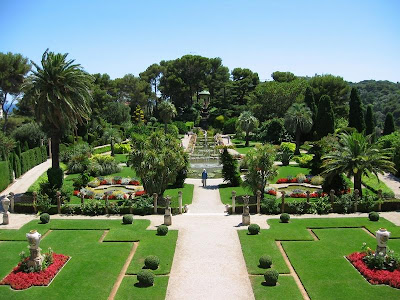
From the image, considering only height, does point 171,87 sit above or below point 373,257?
above

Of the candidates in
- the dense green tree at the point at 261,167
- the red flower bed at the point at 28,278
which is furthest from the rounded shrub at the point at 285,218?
the red flower bed at the point at 28,278

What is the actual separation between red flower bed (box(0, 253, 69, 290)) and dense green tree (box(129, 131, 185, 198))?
11.9 metres

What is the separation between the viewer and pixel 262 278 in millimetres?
18031

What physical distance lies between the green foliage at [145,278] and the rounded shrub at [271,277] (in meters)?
4.83

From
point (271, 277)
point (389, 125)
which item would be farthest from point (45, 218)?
point (389, 125)

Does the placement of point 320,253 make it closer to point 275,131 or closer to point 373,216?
point 373,216

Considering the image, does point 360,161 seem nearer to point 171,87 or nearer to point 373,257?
point 373,257

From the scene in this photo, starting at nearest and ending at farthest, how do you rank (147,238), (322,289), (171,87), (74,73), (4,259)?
(322,289), (4,259), (147,238), (74,73), (171,87)

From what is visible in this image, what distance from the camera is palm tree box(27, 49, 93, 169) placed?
30.8 m

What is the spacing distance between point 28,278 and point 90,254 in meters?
3.59

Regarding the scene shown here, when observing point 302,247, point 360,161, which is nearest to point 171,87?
point 360,161

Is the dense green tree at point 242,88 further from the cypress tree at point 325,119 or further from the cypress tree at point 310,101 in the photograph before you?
the cypress tree at point 325,119

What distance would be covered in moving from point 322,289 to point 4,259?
15120 mm

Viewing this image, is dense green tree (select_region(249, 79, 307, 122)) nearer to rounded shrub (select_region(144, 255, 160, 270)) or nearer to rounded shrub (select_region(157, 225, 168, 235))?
rounded shrub (select_region(157, 225, 168, 235))
